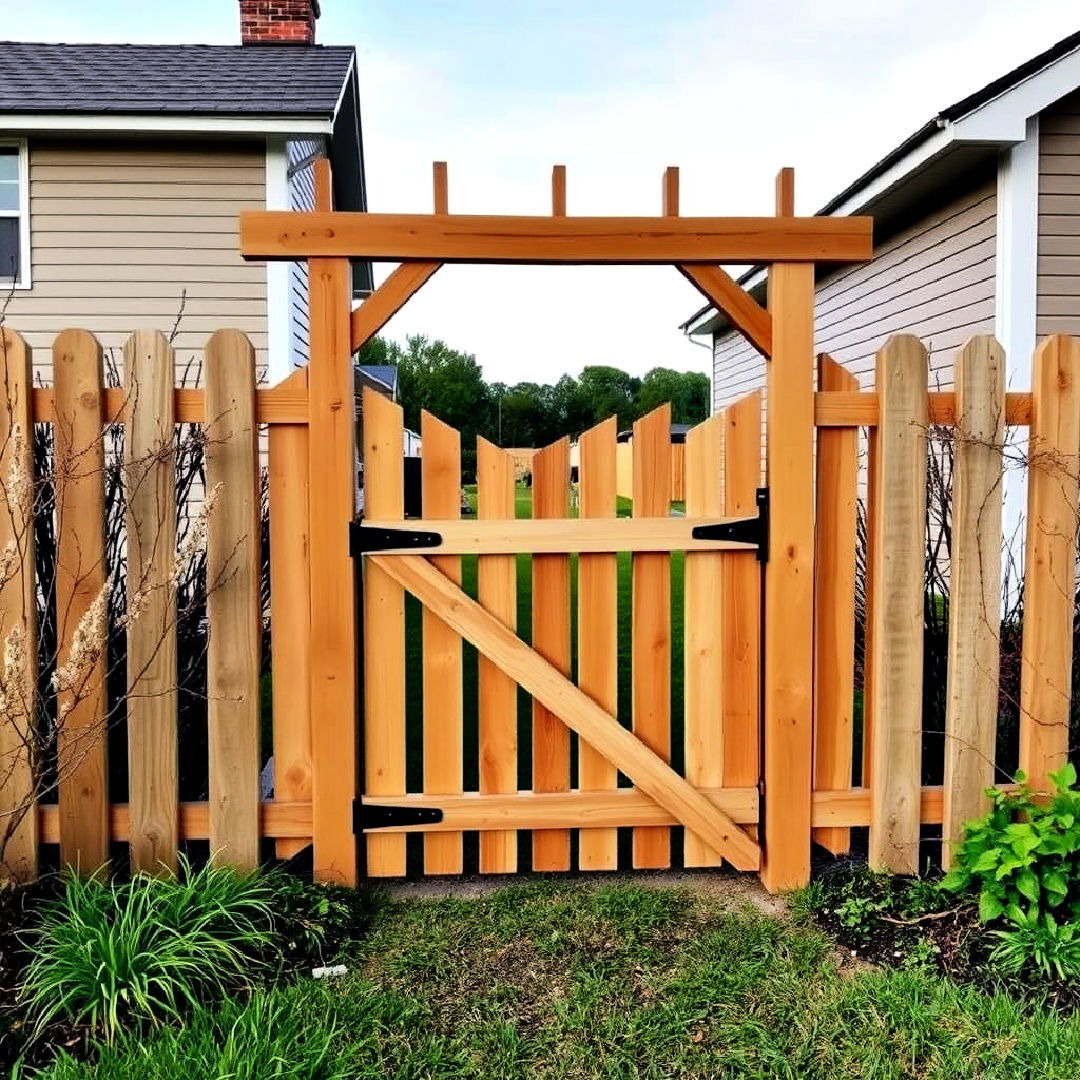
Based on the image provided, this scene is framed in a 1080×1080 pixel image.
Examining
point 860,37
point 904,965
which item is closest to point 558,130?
point 860,37

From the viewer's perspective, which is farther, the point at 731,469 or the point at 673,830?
the point at 673,830

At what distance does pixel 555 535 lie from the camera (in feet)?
8.23

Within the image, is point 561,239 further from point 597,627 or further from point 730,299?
point 597,627

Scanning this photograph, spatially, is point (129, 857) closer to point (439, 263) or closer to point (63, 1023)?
point (63, 1023)

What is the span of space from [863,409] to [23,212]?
26.4ft

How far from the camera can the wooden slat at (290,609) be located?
2.46m

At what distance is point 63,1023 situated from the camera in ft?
6.16

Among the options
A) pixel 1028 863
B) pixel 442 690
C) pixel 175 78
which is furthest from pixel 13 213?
pixel 1028 863

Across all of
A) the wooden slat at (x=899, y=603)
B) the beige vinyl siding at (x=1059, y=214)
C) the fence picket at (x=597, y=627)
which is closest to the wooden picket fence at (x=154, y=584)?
the fence picket at (x=597, y=627)

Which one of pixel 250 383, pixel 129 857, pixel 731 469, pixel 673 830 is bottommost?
pixel 673 830

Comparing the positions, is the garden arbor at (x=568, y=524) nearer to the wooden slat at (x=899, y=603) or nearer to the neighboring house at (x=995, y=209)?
the wooden slat at (x=899, y=603)

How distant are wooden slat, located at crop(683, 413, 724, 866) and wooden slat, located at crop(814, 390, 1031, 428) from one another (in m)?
0.30

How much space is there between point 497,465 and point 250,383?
2.37 ft

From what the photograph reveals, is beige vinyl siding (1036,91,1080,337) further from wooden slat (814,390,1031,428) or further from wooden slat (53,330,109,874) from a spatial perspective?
wooden slat (53,330,109,874)
